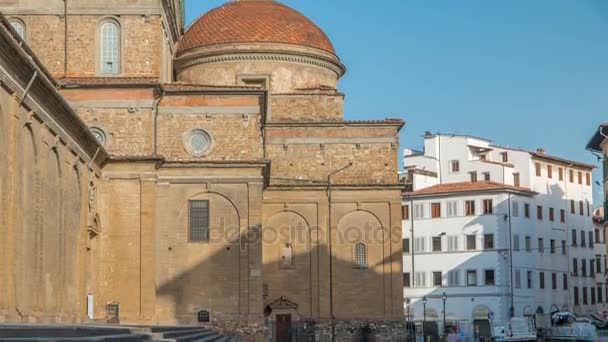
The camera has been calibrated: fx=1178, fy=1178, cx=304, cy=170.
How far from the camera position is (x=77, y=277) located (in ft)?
135

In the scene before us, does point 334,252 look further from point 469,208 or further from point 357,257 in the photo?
point 469,208

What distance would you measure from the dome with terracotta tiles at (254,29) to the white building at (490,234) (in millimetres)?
25808

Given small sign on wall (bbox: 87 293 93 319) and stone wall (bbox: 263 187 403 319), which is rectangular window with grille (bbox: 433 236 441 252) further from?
small sign on wall (bbox: 87 293 93 319)

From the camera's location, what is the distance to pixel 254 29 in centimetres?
5866

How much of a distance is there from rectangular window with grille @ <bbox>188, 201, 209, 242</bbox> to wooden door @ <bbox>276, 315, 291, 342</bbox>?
9.39 m

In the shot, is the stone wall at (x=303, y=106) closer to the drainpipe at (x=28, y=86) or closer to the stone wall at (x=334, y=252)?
the stone wall at (x=334, y=252)

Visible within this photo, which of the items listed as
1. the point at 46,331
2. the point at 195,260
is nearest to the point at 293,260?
the point at 195,260

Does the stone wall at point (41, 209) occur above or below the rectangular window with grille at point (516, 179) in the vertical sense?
below

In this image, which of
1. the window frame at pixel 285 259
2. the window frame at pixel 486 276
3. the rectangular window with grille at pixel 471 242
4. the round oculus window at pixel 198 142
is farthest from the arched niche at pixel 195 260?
the rectangular window with grille at pixel 471 242

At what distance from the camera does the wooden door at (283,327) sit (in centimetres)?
5441

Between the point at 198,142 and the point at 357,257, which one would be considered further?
the point at 357,257

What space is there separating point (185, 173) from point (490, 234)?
3947 centimetres

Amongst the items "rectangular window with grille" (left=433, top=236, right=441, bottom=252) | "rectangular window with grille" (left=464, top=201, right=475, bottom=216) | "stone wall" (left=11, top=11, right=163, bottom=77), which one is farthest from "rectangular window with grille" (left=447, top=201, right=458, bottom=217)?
"stone wall" (left=11, top=11, right=163, bottom=77)

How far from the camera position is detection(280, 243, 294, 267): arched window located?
55.4m
